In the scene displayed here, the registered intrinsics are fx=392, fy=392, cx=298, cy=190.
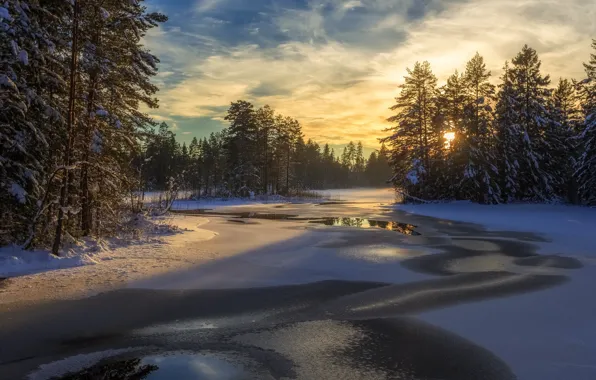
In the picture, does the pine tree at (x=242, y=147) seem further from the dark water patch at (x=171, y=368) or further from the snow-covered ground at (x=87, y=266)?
the dark water patch at (x=171, y=368)

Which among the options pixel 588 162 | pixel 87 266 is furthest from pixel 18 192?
pixel 588 162

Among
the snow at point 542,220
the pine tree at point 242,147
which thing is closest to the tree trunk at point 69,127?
the snow at point 542,220

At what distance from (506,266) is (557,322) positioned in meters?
4.72

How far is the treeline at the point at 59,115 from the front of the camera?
9.90 m

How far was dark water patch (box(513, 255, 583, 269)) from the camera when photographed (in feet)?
35.7

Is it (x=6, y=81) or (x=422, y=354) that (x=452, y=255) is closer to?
(x=422, y=354)

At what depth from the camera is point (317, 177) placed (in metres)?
121

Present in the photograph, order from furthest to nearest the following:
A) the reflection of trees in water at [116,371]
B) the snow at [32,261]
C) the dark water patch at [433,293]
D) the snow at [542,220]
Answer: the snow at [542,220] → the snow at [32,261] → the dark water patch at [433,293] → the reflection of trees in water at [116,371]

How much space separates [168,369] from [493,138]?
3611 centimetres

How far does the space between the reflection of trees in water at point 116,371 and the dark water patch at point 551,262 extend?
10417 millimetres

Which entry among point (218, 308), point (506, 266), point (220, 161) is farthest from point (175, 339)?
point (220, 161)

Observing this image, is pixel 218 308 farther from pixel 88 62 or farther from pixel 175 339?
pixel 88 62

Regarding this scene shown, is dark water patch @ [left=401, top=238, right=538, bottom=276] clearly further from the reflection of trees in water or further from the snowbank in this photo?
the snowbank

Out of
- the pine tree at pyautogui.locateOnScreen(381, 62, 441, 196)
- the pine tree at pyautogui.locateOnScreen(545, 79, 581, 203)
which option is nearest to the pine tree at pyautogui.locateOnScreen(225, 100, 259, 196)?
the pine tree at pyautogui.locateOnScreen(381, 62, 441, 196)
